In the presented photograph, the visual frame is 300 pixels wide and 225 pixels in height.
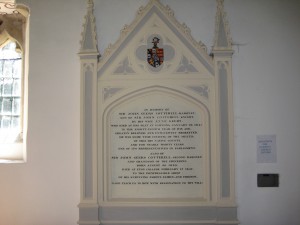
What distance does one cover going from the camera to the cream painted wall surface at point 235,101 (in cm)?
381

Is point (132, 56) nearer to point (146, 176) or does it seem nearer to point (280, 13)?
point (146, 176)

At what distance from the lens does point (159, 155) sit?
3742 mm

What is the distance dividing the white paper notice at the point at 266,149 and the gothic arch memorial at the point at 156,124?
15.9 inches

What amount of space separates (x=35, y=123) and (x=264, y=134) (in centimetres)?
270

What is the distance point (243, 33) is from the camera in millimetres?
3930

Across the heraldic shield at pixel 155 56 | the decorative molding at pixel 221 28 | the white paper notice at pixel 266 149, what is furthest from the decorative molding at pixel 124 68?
the white paper notice at pixel 266 149

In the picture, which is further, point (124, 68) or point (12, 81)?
point (12, 81)

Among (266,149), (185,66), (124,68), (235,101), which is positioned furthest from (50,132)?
(266,149)

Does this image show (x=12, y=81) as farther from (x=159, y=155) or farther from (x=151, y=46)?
(x=159, y=155)

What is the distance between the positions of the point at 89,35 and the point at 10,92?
5.51ft

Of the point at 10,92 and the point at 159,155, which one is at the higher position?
the point at 10,92

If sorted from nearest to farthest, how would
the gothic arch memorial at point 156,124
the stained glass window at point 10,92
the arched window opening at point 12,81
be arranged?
the gothic arch memorial at point 156,124 → the arched window opening at point 12,81 → the stained glass window at point 10,92

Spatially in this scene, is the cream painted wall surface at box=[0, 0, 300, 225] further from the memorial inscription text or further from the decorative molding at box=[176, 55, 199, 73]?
the memorial inscription text

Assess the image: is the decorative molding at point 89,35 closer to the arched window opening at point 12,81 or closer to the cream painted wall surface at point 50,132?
the cream painted wall surface at point 50,132
